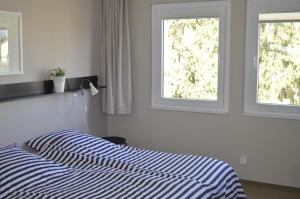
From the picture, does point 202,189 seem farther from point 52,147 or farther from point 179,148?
point 179,148

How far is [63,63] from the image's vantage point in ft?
13.0

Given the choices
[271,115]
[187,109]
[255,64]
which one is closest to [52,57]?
[187,109]

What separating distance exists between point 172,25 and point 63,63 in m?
1.27

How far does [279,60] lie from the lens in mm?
3863

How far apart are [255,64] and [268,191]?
4.19 feet

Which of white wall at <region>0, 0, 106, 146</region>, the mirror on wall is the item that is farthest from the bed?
the mirror on wall

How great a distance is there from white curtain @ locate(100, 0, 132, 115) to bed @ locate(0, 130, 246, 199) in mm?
1080

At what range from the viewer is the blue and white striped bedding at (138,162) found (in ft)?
9.08

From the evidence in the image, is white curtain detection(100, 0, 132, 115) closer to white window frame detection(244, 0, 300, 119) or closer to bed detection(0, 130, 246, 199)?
bed detection(0, 130, 246, 199)

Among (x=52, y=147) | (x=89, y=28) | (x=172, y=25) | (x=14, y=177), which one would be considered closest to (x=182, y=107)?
(x=172, y=25)

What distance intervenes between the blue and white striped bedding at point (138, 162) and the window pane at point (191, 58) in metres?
1.19

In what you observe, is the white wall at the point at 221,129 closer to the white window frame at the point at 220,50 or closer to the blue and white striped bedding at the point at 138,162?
the white window frame at the point at 220,50

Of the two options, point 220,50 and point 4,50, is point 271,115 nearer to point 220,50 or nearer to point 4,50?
point 220,50

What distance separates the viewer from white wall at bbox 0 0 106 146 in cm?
339
